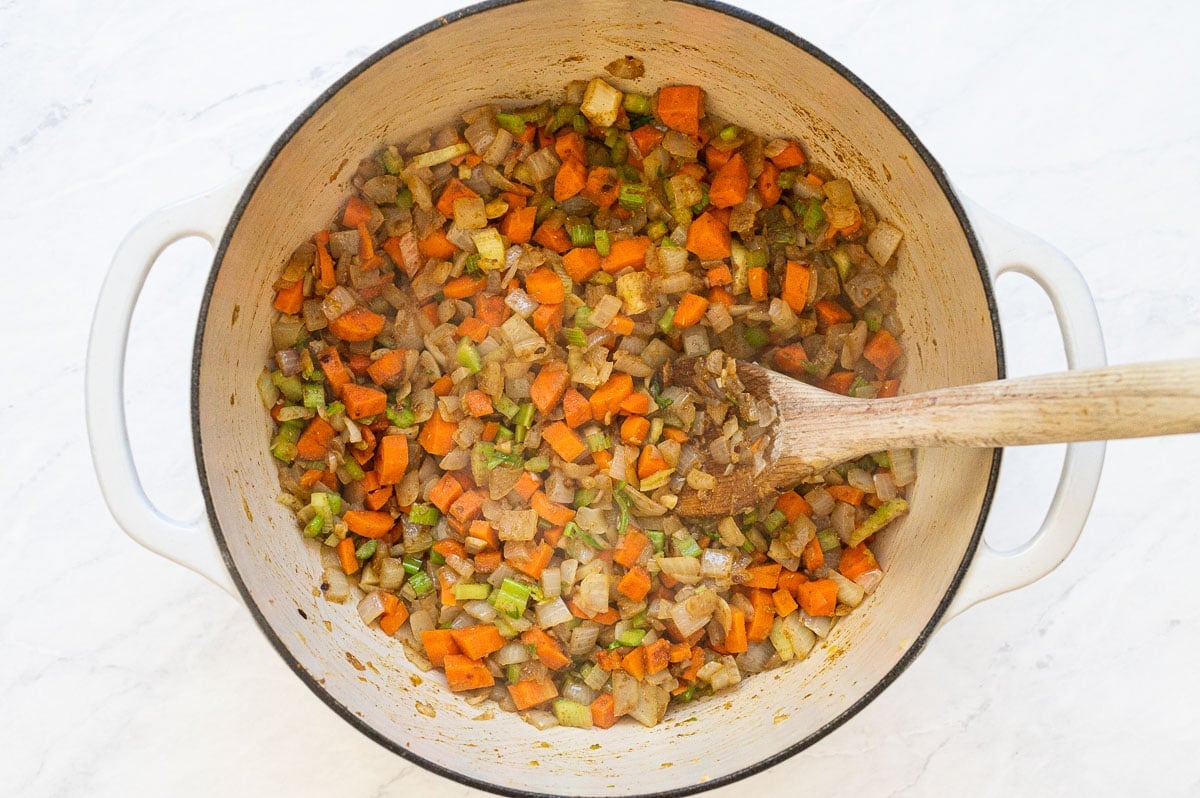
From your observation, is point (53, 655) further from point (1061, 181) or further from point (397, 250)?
point (1061, 181)

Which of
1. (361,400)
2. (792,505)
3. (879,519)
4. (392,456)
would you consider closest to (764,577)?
(792,505)

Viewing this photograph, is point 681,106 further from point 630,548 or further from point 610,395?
point 630,548

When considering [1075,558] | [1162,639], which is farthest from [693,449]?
[1162,639]

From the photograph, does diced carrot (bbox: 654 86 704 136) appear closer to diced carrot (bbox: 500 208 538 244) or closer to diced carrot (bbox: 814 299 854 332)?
diced carrot (bbox: 500 208 538 244)

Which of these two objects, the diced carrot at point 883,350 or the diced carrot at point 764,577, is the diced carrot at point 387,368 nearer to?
the diced carrot at point 764,577

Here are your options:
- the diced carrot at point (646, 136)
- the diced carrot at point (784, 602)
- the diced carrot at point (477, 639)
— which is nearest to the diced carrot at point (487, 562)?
the diced carrot at point (477, 639)

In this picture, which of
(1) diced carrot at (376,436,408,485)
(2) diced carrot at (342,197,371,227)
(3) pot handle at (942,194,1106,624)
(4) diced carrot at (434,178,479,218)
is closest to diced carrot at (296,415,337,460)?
(1) diced carrot at (376,436,408,485)

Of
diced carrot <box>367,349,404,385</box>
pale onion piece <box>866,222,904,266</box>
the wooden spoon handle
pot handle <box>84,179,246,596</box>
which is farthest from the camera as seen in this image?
diced carrot <box>367,349,404,385</box>

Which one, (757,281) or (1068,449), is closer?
(1068,449)
